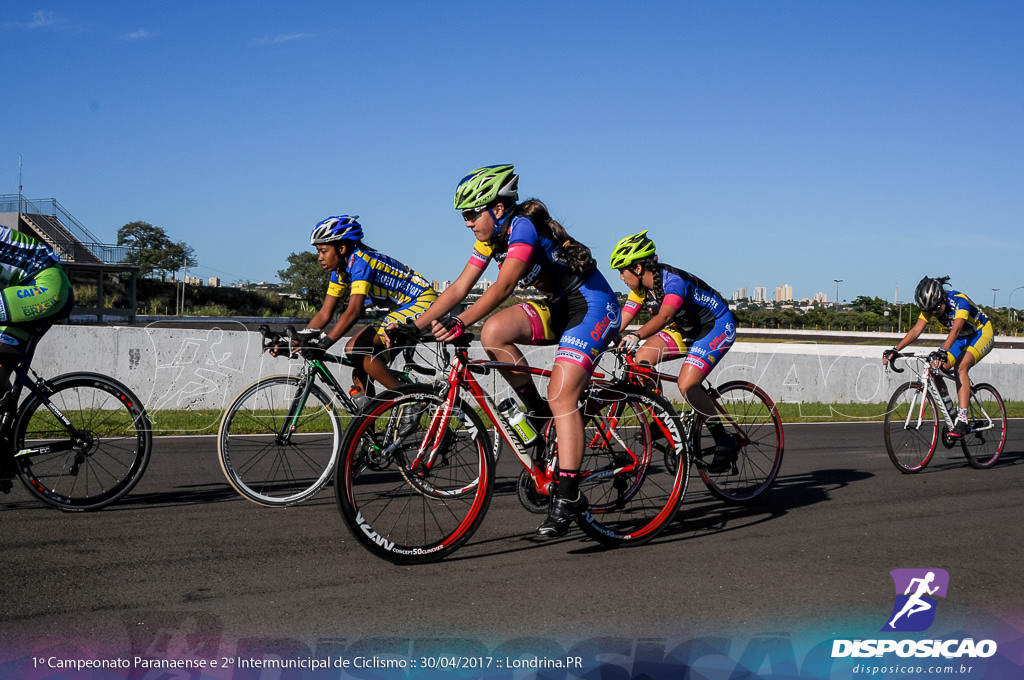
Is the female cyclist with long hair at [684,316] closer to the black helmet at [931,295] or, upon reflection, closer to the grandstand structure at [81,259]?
the black helmet at [931,295]

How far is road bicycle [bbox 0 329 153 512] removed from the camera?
5.69 meters

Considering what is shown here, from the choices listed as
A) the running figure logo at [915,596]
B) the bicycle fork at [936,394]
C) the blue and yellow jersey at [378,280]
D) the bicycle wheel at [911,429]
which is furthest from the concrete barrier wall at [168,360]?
the running figure logo at [915,596]

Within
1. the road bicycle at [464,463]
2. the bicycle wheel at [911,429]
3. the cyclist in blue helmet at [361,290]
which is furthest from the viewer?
the bicycle wheel at [911,429]

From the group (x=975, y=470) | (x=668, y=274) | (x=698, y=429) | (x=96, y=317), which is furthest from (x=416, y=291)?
(x=96, y=317)

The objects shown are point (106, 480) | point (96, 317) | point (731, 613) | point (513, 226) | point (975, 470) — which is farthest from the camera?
point (96, 317)

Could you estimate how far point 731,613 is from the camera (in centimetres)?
415

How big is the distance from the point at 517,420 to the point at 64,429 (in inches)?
123

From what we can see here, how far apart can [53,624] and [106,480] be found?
9.87ft

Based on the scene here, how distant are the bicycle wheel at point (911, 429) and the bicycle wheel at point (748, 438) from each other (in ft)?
7.02

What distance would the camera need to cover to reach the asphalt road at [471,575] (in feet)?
12.5

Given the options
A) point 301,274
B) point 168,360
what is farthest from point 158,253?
point 168,360

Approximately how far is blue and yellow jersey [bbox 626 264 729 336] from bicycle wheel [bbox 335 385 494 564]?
8.69 ft

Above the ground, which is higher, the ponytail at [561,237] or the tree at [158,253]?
the tree at [158,253]

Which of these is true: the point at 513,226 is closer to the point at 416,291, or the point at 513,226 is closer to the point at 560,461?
the point at 560,461
